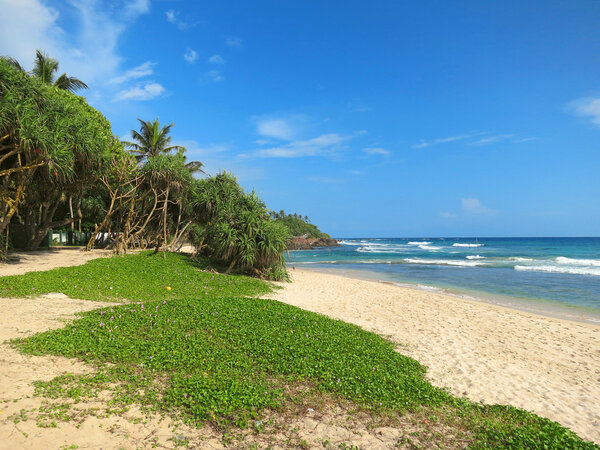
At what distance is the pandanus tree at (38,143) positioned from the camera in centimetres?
1294

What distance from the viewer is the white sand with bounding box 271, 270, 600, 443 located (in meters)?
6.07

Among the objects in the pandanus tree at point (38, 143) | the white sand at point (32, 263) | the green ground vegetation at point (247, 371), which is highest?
the pandanus tree at point (38, 143)

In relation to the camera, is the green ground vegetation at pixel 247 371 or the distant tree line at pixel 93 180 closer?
the green ground vegetation at pixel 247 371

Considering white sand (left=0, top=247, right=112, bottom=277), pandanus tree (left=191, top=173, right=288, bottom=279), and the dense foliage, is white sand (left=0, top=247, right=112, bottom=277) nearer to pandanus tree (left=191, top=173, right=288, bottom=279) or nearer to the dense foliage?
pandanus tree (left=191, top=173, right=288, bottom=279)

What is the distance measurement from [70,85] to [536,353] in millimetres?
34368

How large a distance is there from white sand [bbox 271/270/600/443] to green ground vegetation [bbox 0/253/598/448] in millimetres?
884

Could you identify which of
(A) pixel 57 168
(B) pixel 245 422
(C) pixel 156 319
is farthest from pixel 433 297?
(A) pixel 57 168

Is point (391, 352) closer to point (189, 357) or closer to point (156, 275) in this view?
point (189, 357)

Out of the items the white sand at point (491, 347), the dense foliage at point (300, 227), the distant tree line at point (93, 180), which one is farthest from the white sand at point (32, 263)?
→ the dense foliage at point (300, 227)

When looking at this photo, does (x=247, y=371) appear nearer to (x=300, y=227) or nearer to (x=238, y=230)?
(x=238, y=230)

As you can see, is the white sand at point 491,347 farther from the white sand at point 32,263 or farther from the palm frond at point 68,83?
the palm frond at point 68,83

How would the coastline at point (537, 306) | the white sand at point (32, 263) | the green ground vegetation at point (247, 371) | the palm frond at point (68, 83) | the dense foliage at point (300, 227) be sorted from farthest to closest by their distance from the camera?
the dense foliage at point (300, 227) → the palm frond at point (68, 83) → the coastline at point (537, 306) → the white sand at point (32, 263) → the green ground vegetation at point (247, 371)

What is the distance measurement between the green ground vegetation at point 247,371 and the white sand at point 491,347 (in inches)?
34.8

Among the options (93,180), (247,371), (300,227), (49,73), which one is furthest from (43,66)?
Result: (300,227)
